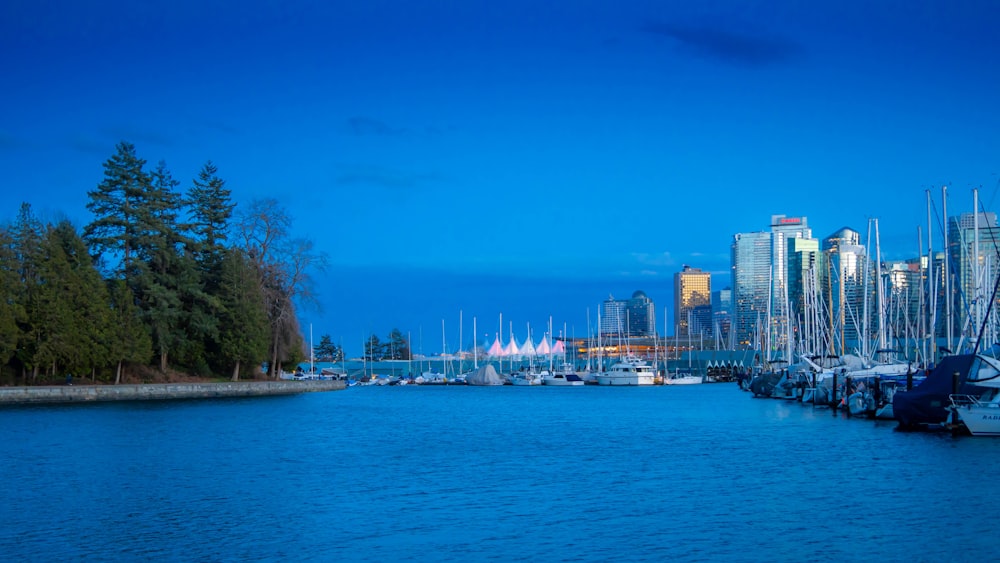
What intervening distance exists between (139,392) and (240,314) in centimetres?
974

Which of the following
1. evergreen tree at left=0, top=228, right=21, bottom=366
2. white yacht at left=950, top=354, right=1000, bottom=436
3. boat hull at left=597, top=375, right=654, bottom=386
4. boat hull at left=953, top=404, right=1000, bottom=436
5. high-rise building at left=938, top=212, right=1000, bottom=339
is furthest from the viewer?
boat hull at left=597, top=375, right=654, bottom=386

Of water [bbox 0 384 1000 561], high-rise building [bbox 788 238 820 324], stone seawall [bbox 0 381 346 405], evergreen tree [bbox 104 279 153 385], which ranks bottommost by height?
water [bbox 0 384 1000 561]

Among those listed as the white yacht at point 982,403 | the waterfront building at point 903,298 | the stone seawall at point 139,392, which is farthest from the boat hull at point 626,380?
the white yacht at point 982,403

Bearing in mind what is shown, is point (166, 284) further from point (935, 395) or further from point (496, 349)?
point (496, 349)

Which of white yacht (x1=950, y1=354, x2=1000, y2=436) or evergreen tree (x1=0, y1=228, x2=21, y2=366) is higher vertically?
evergreen tree (x1=0, y1=228, x2=21, y2=366)

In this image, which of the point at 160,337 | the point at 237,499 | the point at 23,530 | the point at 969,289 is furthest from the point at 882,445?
the point at 160,337

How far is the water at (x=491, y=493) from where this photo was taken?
20.0 m

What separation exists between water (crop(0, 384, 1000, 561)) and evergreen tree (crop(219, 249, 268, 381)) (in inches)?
1050

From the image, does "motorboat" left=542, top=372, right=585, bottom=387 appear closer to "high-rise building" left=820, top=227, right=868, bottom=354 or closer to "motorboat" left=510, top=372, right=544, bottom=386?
"motorboat" left=510, top=372, right=544, bottom=386

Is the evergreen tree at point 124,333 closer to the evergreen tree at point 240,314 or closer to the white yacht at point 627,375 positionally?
the evergreen tree at point 240,314

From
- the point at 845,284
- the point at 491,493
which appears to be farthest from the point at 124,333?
the point at 845,284

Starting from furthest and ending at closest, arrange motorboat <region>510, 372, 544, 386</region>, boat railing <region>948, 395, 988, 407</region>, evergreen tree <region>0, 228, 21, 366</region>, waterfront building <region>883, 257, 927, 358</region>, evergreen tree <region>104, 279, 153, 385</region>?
motorboat <region>510, 372, 544, 386</region>
waterfront building <region>883, 257, 927, 358</region>
evergreen tree <region>104, 279, 153, 385</region>
evergreen tree <region>0, 228, 21, 366</region>
boat railing <region>948, 395, 988, 407</region>

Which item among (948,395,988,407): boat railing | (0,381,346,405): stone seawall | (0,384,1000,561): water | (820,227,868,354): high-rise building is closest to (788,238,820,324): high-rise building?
(820,227,868,354): high-rise building

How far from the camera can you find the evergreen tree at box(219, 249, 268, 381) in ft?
247
